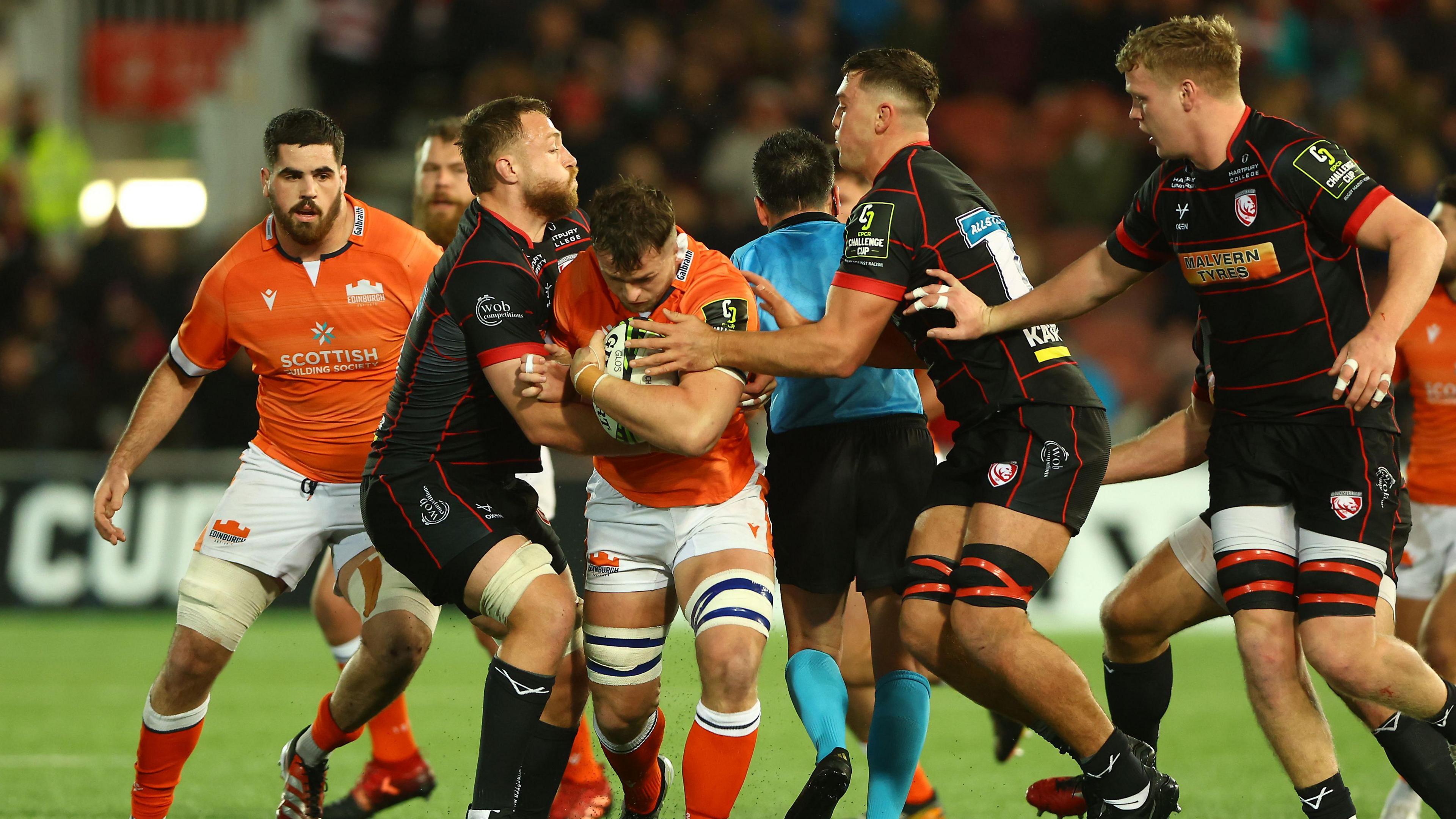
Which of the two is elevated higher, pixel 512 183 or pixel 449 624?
pixel 512 183

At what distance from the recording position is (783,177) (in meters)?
5.74

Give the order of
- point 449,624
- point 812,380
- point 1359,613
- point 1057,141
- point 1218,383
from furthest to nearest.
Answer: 1. point 1057,141
2. point 449,624
3. point 812,380
4. point 1218,383
5. point 1359,613

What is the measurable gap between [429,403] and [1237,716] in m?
5.77

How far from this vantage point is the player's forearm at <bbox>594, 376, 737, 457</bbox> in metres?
4.80

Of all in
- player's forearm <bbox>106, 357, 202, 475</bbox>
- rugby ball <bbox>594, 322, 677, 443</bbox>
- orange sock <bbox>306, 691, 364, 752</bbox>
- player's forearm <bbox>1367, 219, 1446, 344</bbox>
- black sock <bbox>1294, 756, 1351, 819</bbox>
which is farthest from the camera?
player's forearm <bbox>106, 357, 202, 475</bbox>

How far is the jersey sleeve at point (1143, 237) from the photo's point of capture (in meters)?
5.22

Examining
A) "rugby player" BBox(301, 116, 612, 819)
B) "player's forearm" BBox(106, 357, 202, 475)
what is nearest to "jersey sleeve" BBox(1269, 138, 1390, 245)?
"rugby player" BBox(301, 116, 612, 819)

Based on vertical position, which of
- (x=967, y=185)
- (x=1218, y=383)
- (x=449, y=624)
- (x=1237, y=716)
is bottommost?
(x=449, y=624)

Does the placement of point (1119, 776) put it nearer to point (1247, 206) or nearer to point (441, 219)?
point (1247, 206)

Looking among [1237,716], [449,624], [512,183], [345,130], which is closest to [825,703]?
[512,183]

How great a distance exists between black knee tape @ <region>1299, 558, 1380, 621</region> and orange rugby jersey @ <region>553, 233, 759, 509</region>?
1.92m

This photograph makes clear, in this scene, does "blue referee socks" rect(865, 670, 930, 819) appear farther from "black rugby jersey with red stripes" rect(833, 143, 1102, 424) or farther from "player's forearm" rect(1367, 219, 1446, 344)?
"player's forearm" rect(1367, 219, 1446, 344)

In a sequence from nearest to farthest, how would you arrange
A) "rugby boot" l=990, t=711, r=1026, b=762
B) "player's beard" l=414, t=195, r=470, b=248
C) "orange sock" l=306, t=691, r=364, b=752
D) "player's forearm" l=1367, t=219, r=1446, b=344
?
"player's forearm" l=1367, t=219, r=1446, b=344 < "orange sock" l=306, t=691, r=364, b=752 < "rugby boot" l=990, t=711, r=1026, b=762 < "player's beard" l=414, t=195, r=470, b=248

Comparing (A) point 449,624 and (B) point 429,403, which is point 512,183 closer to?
(B) point 429,403
